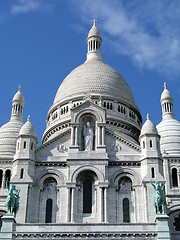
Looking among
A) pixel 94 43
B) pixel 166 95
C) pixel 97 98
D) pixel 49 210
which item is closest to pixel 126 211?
pixel 49 210

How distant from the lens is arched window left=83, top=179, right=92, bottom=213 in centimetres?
3900

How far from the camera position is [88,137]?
42.1 m

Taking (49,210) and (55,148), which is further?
(55,148)

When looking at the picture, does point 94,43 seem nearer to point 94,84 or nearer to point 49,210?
point 94,84

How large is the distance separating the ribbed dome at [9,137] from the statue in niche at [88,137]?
1170 centimetres


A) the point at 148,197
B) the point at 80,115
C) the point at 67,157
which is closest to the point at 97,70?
the point at 80,115

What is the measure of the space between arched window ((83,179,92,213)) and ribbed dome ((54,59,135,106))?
1593cm

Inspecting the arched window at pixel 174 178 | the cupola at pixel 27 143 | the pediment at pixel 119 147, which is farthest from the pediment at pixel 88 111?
the arched window at pixel 174 178

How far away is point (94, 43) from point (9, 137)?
811 inches

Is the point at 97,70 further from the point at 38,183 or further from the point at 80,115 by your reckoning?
the point at 38,183

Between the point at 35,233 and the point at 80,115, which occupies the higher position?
the point at 80,115

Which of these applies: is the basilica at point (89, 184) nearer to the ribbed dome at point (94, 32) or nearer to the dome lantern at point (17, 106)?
the dome lantern at point (17, 106)

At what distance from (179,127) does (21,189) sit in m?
22.4

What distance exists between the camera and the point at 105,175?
39594 mm
